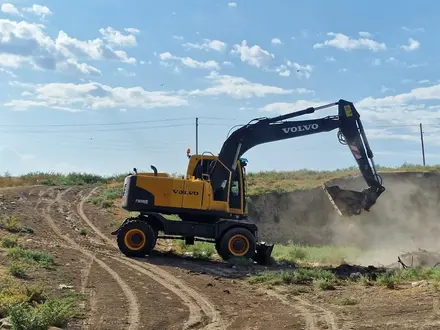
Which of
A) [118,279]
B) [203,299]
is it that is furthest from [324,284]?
[118,279]

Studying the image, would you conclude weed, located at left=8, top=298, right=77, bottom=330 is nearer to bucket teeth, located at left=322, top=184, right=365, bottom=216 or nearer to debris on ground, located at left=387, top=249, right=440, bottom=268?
bucket teeth, located at left=322, top=184, right=365, bottom=216

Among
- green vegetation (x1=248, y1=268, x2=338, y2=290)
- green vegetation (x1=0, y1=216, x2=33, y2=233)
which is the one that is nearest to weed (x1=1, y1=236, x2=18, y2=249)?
green vegetation (x1=0, y1=216, x2=33, y2=233)

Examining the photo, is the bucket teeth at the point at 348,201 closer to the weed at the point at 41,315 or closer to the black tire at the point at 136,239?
the black tire at the point at 136,239

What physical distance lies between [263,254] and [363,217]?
15.3m

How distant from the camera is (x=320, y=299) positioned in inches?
443

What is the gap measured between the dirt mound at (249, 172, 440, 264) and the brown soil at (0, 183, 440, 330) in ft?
49.7

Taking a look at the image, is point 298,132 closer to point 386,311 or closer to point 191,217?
point 191,217

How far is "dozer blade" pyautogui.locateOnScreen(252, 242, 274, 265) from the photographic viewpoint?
17859 millimetres

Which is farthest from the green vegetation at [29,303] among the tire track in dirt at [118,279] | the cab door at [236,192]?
the cab door at [236,192]

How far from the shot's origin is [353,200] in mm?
18391

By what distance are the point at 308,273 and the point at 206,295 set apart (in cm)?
350

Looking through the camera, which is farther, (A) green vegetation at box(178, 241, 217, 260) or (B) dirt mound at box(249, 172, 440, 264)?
(B) dirt mound at box(249, 172, 440, 264)

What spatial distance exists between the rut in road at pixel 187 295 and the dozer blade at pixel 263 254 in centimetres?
385

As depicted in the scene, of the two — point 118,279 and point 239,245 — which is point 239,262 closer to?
point 239,245
